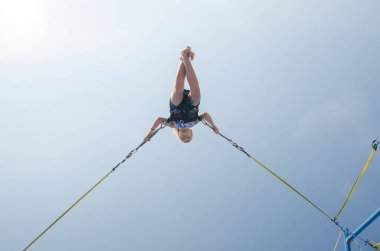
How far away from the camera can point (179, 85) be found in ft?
22.6

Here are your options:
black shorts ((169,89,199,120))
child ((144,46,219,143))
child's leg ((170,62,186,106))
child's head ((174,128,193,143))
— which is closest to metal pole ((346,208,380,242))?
child ((144,46,219,143))

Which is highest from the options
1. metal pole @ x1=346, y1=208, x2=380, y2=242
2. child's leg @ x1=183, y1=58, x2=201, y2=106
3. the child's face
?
child's leg @ x1=183, y1=58, x2=201, y2=106

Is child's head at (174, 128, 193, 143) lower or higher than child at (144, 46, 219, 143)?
lower

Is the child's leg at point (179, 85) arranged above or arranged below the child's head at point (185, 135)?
above

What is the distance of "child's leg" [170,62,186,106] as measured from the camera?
22.5 ft

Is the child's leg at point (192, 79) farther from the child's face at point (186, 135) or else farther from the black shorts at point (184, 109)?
the child's face at point (186, 135)

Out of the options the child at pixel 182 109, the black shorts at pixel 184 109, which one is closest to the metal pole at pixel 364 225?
the child at pixel 182 109

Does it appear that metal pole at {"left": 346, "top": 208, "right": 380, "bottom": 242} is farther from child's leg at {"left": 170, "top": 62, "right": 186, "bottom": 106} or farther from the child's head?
child's leg at {"left": 170, "top": 62, "right": 186, "bottom": 106}

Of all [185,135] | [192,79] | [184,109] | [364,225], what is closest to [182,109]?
[184,109]

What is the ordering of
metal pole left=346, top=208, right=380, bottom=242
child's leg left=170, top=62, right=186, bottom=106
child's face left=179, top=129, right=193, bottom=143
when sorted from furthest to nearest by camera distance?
1. child's face left=179, top=129, right=193, bottom=143
2. child's leg left=170, top=62, right=186, bottom=106
3. metal pole left=346, top=208, right=380, bottom=242

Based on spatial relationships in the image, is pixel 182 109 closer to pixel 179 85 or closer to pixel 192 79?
pixel 179 85

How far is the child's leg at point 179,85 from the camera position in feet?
22.5

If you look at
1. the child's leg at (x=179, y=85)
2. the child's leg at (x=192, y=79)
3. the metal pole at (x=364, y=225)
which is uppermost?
the child's leg at (x=179, y=85)

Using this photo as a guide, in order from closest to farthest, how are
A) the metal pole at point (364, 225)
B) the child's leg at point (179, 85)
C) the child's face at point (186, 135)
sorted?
1. the metal pole at point (364, 225)
2. the child's leg at point (179, 85)
3. the child's face at point (186, 135)
